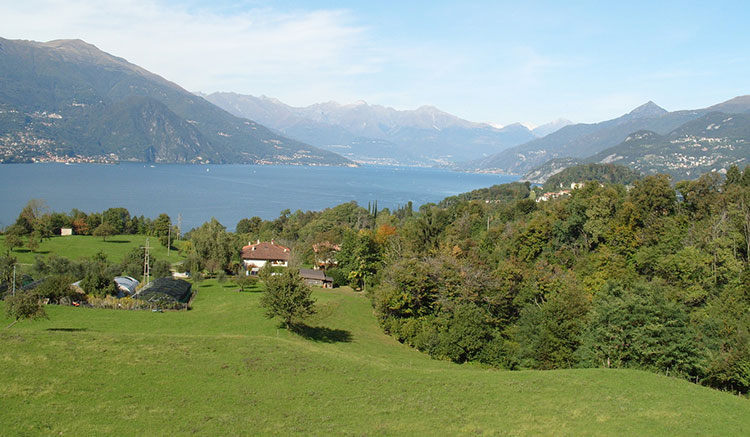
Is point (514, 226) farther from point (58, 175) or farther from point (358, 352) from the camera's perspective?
point (58, 175)

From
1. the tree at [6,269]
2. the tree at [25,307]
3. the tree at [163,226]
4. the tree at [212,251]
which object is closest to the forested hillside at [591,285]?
the tree at [212,251]

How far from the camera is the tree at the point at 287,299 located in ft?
89.8

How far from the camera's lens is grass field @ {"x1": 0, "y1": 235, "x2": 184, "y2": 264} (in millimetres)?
56375

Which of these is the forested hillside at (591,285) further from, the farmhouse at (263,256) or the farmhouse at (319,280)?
the farmhouse at (263,256)

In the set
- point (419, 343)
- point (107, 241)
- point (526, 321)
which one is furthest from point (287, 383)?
point (107, 241)

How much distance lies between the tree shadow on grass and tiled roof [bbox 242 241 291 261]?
28409 mm

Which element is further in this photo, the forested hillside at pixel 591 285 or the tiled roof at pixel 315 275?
the tiled roof at pixel 315 275

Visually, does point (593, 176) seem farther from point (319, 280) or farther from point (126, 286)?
point (126, 286)

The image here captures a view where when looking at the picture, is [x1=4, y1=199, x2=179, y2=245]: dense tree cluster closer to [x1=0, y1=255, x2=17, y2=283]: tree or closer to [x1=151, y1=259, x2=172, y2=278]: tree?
[x1=0, y1=255, x2=17, y2=283]: tree

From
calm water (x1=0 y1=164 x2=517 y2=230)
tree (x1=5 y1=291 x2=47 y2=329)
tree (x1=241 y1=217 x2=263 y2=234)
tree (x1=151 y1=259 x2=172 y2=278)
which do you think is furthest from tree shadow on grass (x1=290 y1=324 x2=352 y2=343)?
calm water (x1=0 y1=164 x2=517 y2=230)

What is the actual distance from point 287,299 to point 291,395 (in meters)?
10.4

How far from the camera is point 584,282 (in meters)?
39.8

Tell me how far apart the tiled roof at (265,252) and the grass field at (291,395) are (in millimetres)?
36268

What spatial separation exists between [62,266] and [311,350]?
31495mm
